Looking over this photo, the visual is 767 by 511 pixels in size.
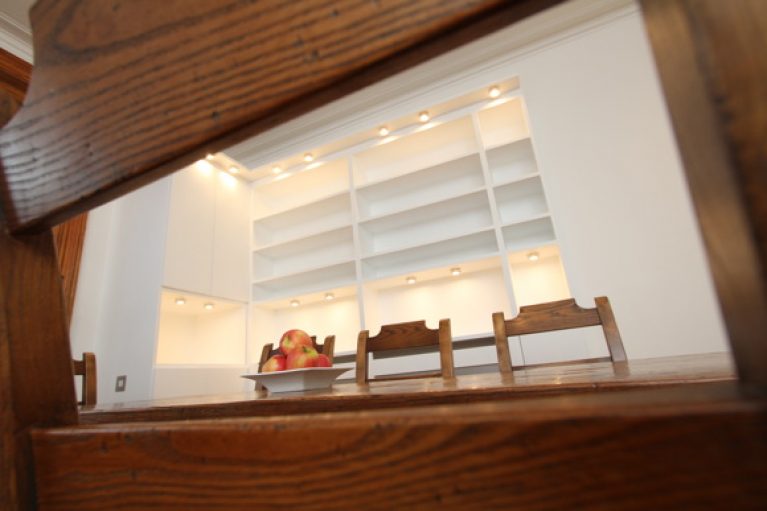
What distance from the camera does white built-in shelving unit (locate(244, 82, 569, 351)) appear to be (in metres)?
2.97

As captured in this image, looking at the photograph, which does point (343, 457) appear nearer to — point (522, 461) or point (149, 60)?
point (522, 461)

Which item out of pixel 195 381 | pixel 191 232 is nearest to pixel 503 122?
pixel 191 232

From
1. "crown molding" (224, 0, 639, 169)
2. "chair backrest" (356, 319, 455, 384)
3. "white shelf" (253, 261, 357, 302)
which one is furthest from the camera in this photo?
"white shelf" (253, 261, 357, 302)

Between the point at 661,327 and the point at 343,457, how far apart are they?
266cm

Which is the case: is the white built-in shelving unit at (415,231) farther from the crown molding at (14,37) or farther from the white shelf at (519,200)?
the crown molding at (14,37)

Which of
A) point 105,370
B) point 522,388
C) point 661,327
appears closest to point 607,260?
point 661,327

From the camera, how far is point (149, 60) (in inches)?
9.5

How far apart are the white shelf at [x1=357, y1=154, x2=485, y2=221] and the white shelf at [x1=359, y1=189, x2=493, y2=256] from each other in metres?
0.09

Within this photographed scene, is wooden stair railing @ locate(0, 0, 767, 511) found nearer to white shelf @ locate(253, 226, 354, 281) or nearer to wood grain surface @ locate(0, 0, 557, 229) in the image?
wood grain surface @ locate(0, 0, 557, 229)

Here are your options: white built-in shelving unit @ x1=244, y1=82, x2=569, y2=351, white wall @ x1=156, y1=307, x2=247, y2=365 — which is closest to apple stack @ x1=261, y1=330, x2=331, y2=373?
white built-in shelving unit @ x1=244, y1=82, x2=569, y2=351

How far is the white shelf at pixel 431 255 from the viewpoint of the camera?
3.08 m

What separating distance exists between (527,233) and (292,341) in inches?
86.5

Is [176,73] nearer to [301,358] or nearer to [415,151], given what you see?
[301,358]

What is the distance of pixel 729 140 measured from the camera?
12 centimetres
